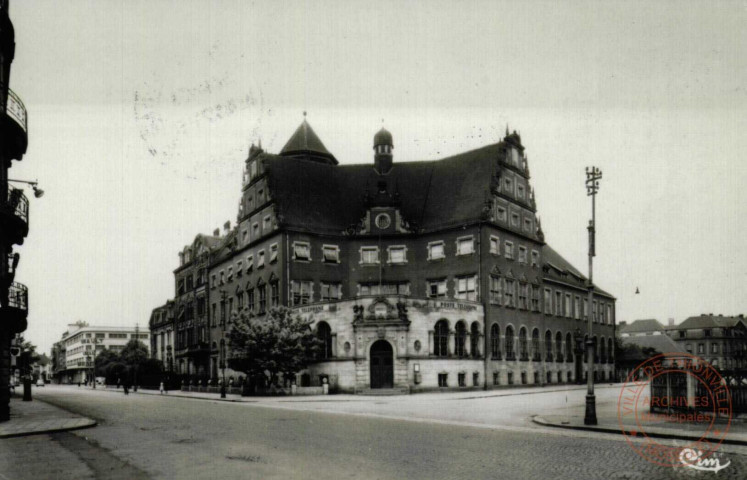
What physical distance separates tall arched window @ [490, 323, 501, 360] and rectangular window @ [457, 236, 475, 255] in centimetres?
632

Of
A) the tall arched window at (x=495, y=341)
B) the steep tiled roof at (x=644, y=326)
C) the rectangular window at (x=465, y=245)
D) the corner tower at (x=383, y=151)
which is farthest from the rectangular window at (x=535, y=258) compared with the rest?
the steep tiled roof at (x=644, y=326)

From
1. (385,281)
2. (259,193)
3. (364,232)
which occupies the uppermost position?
(259,193)

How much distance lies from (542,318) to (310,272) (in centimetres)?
2172

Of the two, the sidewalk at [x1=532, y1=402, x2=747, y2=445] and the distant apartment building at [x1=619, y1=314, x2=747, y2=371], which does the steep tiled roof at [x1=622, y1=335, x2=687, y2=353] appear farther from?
the sidewalk at [x1=532, y1=402, x2=747, y2=445]

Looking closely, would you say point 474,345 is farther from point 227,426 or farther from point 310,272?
point 227,426

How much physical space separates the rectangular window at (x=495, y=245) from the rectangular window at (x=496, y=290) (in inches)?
84.1

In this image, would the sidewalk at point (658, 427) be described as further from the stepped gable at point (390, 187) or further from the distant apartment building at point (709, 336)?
the distant apartment building at point (709, 336)

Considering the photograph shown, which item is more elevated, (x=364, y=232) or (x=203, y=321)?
(x=364, y=232)

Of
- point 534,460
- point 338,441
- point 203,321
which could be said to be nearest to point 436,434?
point 338,441

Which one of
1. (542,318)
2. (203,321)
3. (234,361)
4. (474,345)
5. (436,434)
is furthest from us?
(203,321)

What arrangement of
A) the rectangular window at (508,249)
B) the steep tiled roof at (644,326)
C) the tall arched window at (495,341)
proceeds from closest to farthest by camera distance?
the tall arched window at (495,341) → the rectangular window at (508,249) → the steep tiled roof at (644,326)

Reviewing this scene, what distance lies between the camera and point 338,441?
699 inches

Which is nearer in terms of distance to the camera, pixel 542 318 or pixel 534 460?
pixel 534 460

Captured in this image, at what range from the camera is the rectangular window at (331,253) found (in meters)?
59.7
